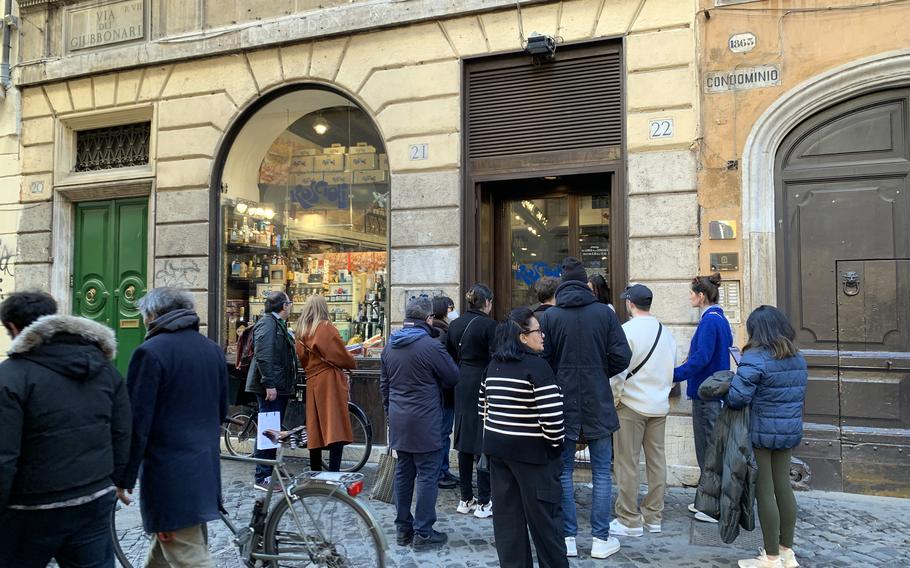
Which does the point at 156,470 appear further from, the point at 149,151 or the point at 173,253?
the point at 149,151

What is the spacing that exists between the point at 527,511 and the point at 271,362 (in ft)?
11.6

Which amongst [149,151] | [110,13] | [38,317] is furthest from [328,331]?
[110,13]

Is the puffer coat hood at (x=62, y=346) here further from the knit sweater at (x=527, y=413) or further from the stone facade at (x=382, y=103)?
the stone facade at (x=382, y=103)

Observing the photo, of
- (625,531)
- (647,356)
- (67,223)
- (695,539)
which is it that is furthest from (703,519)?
(67,223)

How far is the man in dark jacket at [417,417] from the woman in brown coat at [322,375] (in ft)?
3.78

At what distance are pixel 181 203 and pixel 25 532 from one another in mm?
6806

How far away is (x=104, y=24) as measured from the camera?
980 cm

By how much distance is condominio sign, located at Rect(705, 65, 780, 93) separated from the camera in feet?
21.6

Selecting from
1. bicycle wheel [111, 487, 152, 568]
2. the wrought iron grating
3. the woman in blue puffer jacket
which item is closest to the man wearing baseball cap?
the woman in blue puffer jacket

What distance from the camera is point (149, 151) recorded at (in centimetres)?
955

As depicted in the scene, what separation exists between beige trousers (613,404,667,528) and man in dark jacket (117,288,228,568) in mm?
3032

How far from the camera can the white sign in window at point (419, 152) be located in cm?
789

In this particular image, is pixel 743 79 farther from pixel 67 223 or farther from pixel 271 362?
pixel 67 223

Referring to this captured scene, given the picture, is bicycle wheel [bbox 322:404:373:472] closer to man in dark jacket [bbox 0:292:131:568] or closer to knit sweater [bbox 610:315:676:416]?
knit sweater [bbox 610:315:676:416]
